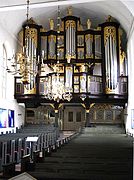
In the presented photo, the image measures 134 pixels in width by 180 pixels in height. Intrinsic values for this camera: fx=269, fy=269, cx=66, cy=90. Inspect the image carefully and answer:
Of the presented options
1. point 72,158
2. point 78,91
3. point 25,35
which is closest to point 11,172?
point 72,158

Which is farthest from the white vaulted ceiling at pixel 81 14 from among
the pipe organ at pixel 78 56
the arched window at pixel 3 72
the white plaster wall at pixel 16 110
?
the white plaster wall at pixel 16 110

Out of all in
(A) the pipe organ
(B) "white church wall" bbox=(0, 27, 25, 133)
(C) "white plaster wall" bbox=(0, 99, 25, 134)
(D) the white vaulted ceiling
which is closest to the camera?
(D) the white vaulted ceiling

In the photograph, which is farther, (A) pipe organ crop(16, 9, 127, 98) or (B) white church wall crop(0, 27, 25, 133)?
(A) pipe organ crop(16, 9, 127, 98)

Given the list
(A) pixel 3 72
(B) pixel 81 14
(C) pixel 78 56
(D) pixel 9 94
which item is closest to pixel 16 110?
(D) pixel 9 94

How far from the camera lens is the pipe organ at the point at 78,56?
1912 cm

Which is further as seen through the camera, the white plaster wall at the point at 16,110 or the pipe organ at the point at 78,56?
the pipe organ at the point at 78,56

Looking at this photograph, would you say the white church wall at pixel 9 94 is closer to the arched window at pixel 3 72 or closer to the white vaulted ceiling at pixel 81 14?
the arched window at pixel 3 72

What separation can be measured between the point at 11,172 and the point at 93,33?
655 inches

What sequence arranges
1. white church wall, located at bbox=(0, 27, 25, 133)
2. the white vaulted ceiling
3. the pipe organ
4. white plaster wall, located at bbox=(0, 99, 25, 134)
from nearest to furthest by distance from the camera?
the white vaulted ceiling, white plaster wall, located at bbox=(0, 99, 25, 134), white church wall, located at bbox=(0, 27, 25, 133), the pipe organ

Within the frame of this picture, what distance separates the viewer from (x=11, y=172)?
5.15m

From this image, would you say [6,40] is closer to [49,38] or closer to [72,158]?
[49,38]

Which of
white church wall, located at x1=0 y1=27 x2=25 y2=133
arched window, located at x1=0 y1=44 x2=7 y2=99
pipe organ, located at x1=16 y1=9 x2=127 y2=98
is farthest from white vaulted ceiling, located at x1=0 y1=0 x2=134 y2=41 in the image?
arched window, located at x1=0 y1=44 x2=7 y2=99

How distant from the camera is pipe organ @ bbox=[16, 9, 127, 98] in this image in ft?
62.7

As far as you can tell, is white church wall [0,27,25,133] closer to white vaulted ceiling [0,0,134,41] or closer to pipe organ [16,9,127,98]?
white vaulted ceiling [0,0,134,41]
